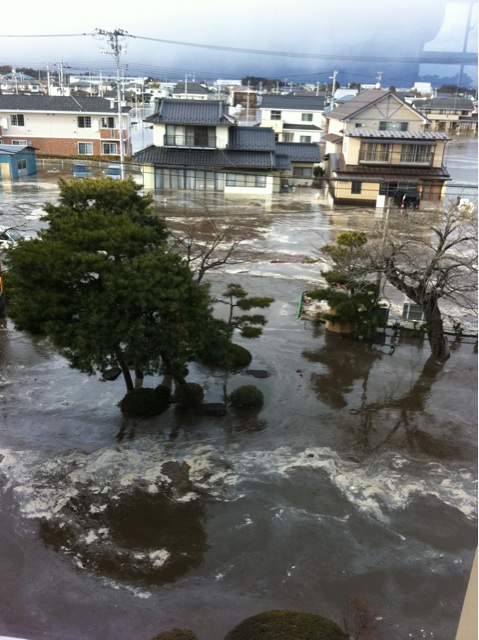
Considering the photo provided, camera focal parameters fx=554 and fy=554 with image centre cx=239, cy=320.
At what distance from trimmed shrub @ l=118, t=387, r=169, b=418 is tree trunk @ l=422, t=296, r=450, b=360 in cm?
576

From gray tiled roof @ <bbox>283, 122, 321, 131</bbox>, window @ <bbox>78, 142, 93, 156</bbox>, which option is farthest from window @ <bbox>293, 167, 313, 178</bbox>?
window @ <bbox>78, 142, 93, 156</bbox>

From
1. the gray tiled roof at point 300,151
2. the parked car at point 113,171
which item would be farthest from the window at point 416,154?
the parked car at point 113,171

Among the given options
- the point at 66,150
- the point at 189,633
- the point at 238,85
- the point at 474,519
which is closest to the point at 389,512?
the point at 474,519

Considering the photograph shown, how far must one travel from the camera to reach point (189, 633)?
5.11m

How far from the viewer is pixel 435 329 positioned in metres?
11.7

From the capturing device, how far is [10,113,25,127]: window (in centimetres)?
3538

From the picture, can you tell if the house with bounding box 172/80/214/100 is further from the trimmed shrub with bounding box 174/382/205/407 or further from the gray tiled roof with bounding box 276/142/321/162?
the trimmed shrub with bounding box 174/382/205/407

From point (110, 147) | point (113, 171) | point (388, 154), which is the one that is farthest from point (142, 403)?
point (110, 147)

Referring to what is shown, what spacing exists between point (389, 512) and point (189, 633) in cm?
337

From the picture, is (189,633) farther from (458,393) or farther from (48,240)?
(458,393)

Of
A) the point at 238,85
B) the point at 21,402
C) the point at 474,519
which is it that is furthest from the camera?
the point at 238,85

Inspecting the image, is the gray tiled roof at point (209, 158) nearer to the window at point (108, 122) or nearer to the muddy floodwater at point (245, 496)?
Answer: the window at point (108, 122)

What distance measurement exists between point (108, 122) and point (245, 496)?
32.6 metres

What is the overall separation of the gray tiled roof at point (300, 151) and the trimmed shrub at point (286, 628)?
2871 cm
